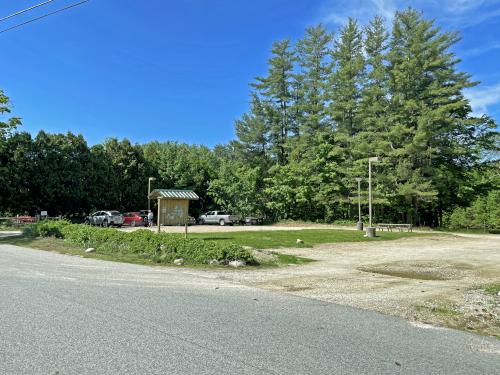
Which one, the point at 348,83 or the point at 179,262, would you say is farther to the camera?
the point at 348,83

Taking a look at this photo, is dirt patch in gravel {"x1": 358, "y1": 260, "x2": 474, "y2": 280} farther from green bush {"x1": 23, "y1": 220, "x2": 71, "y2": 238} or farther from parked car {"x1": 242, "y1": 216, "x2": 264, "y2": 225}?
parked car {"x1": 242, "y1": 216, "x2": 264, "y2": 225}

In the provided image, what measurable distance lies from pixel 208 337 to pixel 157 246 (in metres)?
9.95

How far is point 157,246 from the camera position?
14.6m

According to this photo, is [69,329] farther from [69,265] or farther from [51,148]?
[51,148]

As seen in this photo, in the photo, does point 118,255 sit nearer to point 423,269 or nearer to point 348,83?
point 423,269

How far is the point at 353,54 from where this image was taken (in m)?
51.1

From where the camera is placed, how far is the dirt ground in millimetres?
6961

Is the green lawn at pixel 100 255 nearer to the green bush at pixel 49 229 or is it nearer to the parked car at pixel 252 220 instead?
the green bush at pixel 49 229

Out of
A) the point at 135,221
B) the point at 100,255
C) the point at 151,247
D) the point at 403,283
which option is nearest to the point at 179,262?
the point at 151,247

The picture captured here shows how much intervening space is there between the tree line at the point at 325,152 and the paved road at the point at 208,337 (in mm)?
28918

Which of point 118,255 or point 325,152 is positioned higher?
point 325,152

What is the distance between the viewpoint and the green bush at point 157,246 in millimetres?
13109

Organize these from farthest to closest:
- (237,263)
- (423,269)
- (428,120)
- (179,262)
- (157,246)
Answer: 1. (428,120)
2. (157,246)
3. (423,269)
4. (179,262)
5. (237,263)

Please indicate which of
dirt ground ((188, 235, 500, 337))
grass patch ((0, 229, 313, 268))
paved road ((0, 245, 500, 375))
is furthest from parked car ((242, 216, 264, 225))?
paved road ((0, 245, 500, 375))
